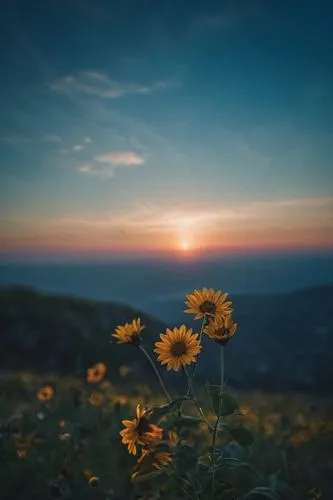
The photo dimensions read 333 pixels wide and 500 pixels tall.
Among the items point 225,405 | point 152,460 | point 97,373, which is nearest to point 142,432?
Result: point 152,460

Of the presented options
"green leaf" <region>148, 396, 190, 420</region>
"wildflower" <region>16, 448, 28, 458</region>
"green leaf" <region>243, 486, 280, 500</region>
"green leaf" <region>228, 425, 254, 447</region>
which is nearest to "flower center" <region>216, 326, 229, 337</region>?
"green leaf" <region>148, 396, 190, 420</region>

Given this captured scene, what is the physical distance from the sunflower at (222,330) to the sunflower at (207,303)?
92mm

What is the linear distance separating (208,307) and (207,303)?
2 cm

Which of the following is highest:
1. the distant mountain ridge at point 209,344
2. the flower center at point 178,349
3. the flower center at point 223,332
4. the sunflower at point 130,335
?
the flower center at point 223,332

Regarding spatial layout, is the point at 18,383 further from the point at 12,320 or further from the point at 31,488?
the point at 12,320

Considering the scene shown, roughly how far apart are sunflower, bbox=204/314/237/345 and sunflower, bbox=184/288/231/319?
3.6 inches

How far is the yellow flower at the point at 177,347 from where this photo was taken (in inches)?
74.9

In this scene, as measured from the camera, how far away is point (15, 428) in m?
3.27

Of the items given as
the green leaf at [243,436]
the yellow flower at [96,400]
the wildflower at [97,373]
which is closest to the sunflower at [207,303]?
the green leaf at [243,436]

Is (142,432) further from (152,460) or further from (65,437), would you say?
(65,437)

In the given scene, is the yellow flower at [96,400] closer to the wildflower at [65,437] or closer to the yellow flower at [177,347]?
the wildflower at [65,437]

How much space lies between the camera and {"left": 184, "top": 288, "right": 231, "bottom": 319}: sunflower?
1.96 metres

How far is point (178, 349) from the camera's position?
1.92 m

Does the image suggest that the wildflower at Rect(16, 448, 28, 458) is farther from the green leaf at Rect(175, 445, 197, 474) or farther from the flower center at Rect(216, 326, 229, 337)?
the flower center at Rect(216, 326, 229, 337)
